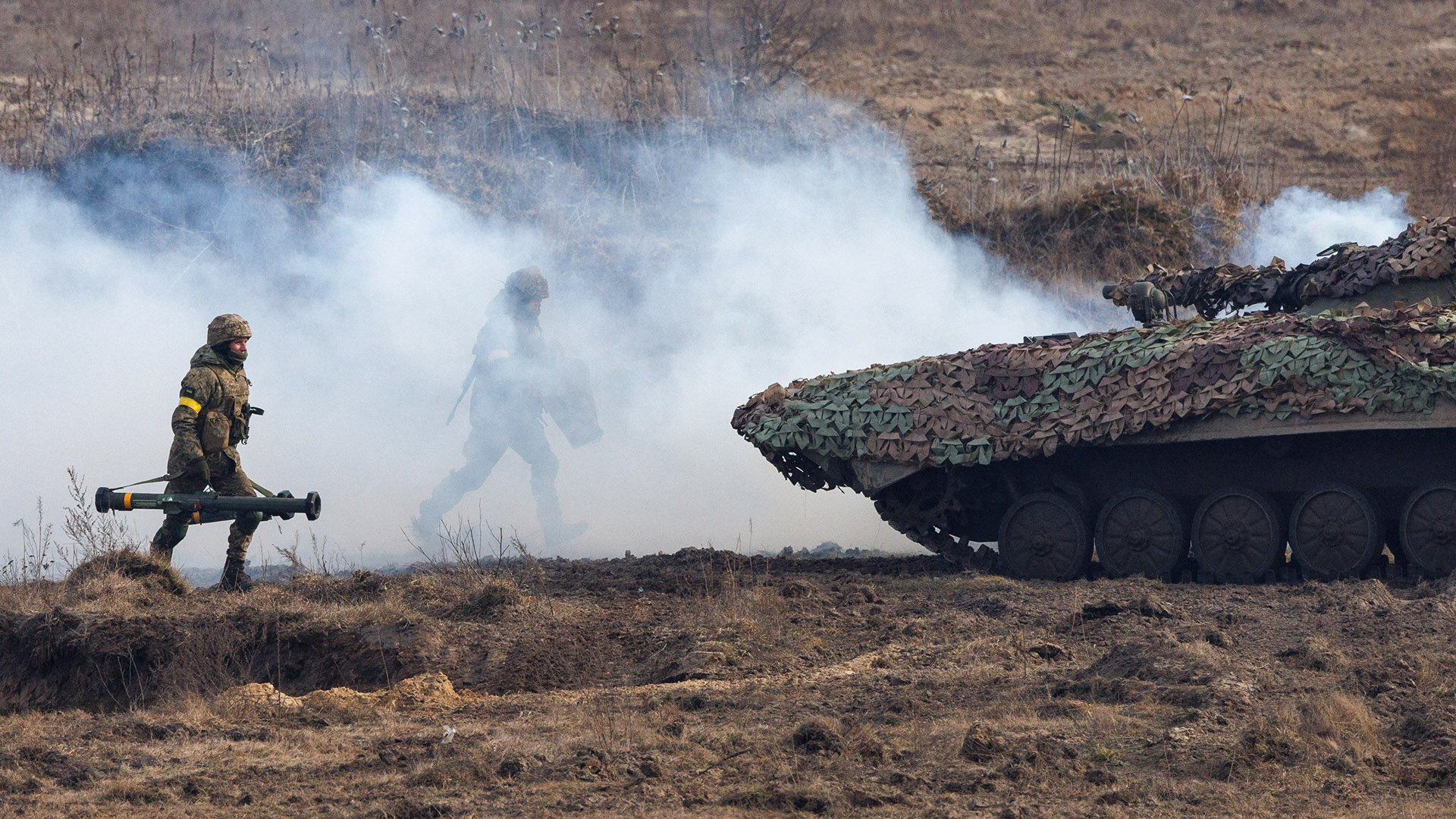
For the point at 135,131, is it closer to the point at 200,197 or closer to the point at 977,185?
the point at 200,197

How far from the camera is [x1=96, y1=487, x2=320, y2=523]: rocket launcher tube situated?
11297mm

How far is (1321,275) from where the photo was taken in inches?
531

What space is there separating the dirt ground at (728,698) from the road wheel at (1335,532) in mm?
337

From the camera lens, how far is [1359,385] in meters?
11.5

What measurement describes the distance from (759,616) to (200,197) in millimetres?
15514

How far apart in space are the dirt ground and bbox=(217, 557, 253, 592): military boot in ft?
1.24

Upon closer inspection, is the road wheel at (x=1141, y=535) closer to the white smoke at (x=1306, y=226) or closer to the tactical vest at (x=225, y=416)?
the tactical vest at (x=225, y=416)

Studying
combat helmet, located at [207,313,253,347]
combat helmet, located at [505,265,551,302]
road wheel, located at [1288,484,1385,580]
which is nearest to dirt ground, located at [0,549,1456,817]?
road wheel, located at [1288,484,1385,580]

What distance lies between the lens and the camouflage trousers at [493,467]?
54.9 feet

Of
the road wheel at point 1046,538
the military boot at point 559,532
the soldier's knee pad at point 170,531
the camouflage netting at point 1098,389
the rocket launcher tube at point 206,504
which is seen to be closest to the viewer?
the rocket launcher tube at point 206,504

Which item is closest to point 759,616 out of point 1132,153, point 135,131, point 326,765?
point 326,765

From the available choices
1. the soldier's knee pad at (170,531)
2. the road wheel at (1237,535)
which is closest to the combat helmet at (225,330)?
the soldier's knee pad at (170,531)

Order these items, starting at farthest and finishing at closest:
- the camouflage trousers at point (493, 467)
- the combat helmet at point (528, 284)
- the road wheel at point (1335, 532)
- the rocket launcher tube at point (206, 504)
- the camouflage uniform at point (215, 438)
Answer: the combat helmet at point (528, 284) → the camouflage trousers at point (493, 467) → the road wheel at point (1335, 532) → the camouflage uniform at point (215, 438) → the rocket launcher tube at point (206, 504)

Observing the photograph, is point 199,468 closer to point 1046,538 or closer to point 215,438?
point 215,438
